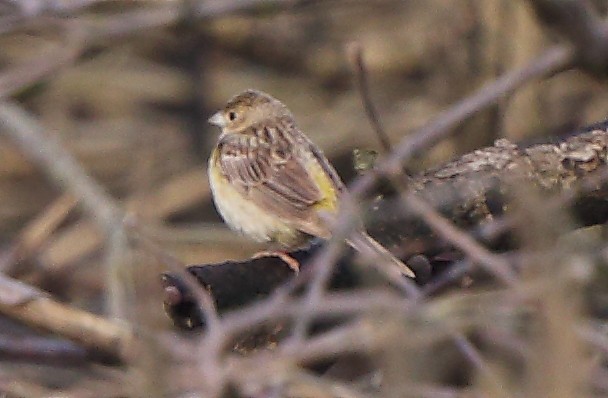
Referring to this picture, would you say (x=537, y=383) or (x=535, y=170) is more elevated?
(x=535, y=170)

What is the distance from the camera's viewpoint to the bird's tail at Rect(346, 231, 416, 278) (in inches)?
162

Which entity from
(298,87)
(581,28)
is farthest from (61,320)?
(298,87)

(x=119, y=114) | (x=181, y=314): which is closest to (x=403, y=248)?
(x=181, y=314)

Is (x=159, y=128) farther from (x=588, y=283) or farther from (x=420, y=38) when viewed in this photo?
(x=588, y=283)

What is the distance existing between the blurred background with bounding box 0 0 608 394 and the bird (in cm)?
167

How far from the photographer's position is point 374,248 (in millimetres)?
4262

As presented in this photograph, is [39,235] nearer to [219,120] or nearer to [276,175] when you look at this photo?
[276,175]

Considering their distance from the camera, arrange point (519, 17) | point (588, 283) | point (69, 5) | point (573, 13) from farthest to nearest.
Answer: point (519, 17) < point (69, 5) < point (573, 13) < point (588, 283)

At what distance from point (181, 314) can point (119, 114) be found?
6.87 metres

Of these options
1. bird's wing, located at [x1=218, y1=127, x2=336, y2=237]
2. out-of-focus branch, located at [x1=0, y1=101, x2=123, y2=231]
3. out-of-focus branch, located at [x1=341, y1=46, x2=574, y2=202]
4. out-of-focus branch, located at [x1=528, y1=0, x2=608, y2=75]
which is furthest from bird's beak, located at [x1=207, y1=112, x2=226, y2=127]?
out-of-focus branch, located at [x1=341, y1=46, x2=574, y2=202]

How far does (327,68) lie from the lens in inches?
400

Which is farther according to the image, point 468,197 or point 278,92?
point 278,92

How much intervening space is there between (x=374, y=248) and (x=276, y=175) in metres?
1.64

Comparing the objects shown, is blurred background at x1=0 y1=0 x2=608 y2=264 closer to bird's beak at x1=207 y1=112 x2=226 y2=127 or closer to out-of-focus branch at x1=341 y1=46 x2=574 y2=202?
bird's beak at x1=207 y1=112 x2=226 y2=127
